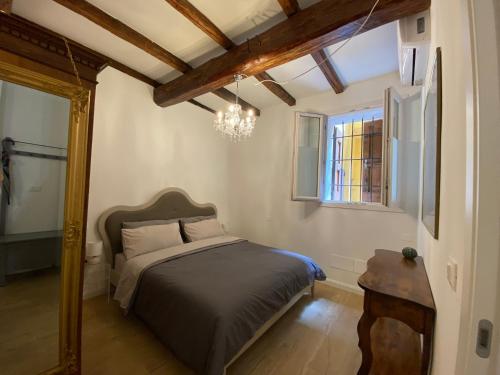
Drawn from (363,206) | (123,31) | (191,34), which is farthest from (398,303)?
(123,31)

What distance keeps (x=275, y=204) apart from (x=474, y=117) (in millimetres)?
3280

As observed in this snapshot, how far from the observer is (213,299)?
5.15 feet

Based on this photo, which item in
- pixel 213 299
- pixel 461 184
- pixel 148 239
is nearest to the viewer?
pixel 461 184

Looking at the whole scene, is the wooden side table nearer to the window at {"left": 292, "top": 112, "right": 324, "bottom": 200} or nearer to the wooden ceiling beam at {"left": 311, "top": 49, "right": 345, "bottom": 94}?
the window at {"left": 292, "top": 112, "right": 324, "bottom": 200}

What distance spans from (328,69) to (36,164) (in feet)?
9.64

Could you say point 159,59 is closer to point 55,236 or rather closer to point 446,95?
point 55,236

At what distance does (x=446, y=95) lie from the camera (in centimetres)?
97

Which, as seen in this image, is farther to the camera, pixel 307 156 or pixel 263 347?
pixel 307 156

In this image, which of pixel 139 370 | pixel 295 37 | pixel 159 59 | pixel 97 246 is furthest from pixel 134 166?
pixel 295 37

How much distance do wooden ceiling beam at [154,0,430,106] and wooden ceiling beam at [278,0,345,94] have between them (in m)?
0.07

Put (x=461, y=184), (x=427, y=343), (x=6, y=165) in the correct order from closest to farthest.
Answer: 1. (x=461, y=184)
2. (x=427, y=343)
3. (x=6, y=165)

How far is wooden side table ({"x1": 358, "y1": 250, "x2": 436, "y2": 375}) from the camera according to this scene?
1.12 meters

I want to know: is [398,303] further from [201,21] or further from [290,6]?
[201,21]

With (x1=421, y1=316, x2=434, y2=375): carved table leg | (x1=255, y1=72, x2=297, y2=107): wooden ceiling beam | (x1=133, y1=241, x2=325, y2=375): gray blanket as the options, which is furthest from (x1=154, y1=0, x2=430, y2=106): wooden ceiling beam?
(x1=133, y1=241, x2=325, y2=375): gray blanket
